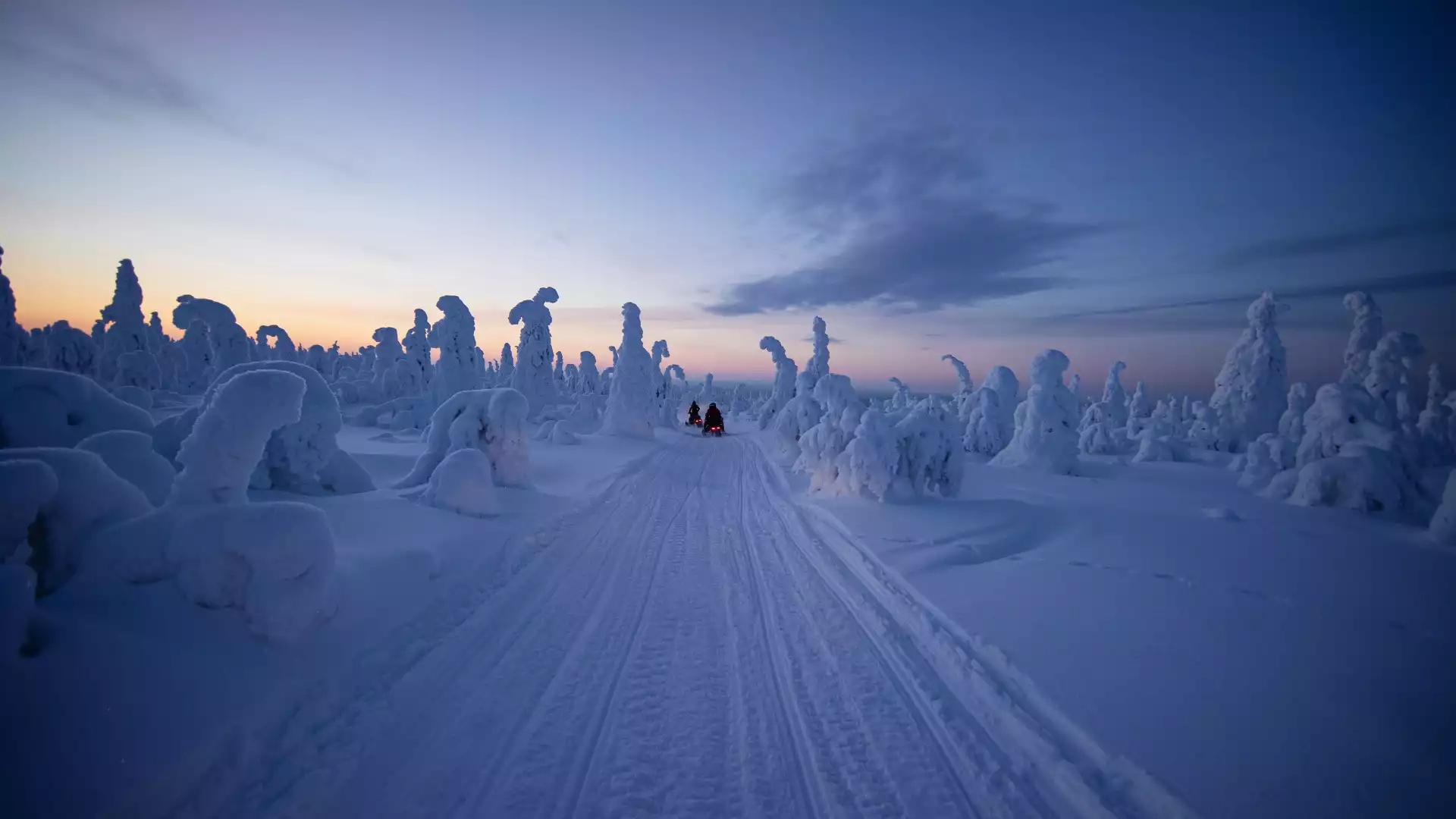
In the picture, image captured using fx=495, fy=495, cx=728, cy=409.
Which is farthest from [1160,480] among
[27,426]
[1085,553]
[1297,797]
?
[27,426]

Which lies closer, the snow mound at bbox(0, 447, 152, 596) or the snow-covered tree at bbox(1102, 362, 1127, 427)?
the snow mound at bbox(0, 447, 152, 596)

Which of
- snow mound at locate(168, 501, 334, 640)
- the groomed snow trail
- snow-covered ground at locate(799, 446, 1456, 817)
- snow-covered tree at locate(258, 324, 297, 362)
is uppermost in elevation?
snow-covered tree at locate(258, 324, 297, 362)

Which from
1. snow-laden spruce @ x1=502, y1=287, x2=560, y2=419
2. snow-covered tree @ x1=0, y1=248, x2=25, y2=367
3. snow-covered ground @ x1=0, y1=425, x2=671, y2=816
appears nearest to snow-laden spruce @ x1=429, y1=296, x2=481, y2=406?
snow-laden spruce @ x1=502, y1=287, x2=560, y2=419

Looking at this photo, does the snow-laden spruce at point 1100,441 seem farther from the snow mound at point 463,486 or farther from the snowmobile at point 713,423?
the snow mound at point 463,486

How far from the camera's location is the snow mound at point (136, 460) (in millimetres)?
6480

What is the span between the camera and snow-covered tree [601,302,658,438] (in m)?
31.4

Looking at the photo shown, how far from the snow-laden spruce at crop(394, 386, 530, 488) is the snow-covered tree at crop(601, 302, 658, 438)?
18.0 m

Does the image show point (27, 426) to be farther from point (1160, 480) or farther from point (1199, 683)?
point (1160, 480)

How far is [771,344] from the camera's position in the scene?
40469 mm

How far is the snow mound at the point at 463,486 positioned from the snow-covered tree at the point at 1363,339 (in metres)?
37.7

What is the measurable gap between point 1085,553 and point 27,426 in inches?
616

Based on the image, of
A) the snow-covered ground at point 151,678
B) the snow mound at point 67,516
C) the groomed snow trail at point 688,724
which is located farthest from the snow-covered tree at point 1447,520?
the snow mound at point 67,516

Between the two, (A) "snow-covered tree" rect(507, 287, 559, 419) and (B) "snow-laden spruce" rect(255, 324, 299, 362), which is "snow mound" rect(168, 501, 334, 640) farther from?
(B) "snow-laden spruce" rect(255, 324, 299, 362)

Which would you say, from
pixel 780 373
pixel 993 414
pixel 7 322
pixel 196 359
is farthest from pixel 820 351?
pixel 196 359
